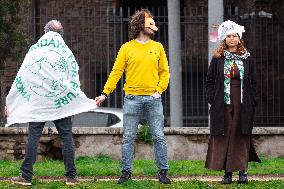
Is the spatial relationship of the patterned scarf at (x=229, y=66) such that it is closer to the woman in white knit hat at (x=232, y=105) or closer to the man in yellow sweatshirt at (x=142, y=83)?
the woman in white knit hat at (x=232, y=105)

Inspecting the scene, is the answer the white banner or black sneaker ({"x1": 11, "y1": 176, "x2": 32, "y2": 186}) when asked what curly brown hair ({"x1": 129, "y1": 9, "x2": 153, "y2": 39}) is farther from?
black sneaker ({"x1": 11, "y1": 176, "x2": 32, "y2": 186})

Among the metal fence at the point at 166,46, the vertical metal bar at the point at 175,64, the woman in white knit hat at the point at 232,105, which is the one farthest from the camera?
the vertical metal bar at the point at 175,64

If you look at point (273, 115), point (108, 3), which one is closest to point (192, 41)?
point (273, 115)

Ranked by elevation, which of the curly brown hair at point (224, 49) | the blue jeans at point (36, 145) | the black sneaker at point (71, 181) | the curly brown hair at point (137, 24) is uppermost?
the curly brown hair at point (137, 24)

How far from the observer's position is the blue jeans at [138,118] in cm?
827

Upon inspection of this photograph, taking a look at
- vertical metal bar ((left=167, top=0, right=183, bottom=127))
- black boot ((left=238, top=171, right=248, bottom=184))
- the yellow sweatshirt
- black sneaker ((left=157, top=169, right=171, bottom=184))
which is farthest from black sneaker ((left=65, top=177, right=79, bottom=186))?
vertical metal bar ((left=167, top=0, right=183, bottom=127))

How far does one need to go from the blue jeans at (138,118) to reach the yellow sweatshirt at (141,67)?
0.30 feet

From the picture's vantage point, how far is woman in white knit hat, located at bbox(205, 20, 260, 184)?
839cm

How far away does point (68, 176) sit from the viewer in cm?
839

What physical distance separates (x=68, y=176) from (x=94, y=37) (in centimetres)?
667

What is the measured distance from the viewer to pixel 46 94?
27.5 feet

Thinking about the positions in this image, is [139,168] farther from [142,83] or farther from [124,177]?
[142,83]

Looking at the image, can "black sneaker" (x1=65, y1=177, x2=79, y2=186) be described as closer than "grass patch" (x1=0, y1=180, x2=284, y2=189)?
No

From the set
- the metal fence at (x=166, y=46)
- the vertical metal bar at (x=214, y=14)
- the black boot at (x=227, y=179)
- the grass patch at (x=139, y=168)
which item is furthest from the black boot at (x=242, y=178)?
the metal fence at (x=166, y=46)
